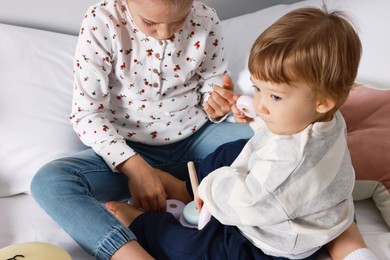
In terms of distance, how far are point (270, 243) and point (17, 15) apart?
93 centimetres

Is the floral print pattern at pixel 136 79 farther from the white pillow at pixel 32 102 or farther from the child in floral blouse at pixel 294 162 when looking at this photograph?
the child in floral blouse at pixel 294 162

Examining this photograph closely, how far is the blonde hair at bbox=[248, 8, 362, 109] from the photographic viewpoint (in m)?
0.68

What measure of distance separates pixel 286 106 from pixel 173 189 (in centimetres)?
41

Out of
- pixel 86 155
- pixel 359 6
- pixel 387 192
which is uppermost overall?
pixel 359 6

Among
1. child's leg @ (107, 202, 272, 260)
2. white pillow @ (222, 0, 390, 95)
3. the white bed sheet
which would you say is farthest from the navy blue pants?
white pillow @ (222, 0, 390, 95)

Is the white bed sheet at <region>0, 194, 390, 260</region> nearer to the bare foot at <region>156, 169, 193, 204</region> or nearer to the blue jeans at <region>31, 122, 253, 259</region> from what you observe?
the blue jeans at <region>31, 122, 253, 259</region>

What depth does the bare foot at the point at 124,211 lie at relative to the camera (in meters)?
0.95

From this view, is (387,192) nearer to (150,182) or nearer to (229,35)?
(150,182)

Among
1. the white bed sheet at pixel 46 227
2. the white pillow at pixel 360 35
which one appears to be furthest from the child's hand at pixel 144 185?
the white pillow at pixel 360 35

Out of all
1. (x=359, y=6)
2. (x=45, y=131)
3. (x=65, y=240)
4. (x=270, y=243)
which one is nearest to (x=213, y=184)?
(x=270, y=243)

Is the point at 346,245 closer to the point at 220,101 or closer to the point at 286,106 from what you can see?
the point at 286,106

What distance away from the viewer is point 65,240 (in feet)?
2.95

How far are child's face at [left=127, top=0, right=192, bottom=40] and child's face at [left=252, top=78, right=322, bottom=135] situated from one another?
219 millimetres

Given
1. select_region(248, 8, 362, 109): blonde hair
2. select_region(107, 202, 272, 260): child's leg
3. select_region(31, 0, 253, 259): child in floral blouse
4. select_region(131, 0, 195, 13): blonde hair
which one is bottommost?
select_region(107, 202, 272, 260): child's leg
